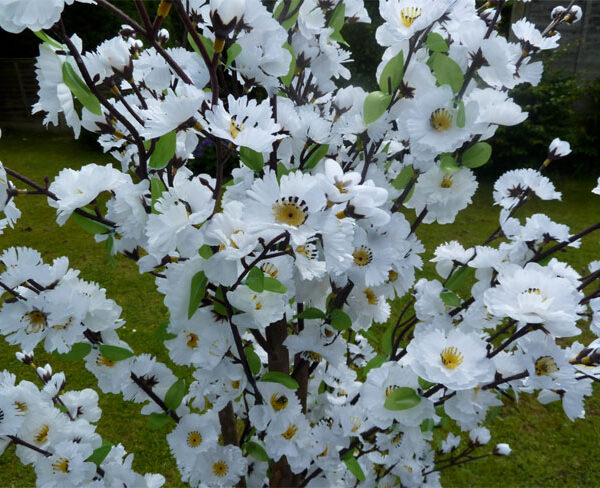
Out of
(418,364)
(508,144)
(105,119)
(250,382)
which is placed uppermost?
(105,119)

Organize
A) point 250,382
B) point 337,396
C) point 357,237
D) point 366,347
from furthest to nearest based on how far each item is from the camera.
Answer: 1. point 366,347
2. point 337,396
3. point 250,382
4. point 357,237

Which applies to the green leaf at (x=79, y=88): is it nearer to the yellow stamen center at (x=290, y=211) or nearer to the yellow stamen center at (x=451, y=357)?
the yellow stamen center at (x=290, y=211)

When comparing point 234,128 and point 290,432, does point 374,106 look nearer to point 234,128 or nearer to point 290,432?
point 234,128

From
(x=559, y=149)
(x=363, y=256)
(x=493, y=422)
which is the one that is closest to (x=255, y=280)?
(x=363, y=256)

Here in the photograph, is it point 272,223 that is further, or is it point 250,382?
point 250,382

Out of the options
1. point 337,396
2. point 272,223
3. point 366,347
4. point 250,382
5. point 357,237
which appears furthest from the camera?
point 366,347

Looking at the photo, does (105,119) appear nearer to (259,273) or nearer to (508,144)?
(259,273)

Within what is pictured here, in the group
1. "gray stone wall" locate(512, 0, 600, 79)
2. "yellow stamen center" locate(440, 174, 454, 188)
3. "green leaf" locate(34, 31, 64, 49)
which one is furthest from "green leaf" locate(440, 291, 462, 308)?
"gray stone wall" locate(512, 0, 600, 79)

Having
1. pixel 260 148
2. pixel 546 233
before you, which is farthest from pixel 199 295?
pixel 546 233
